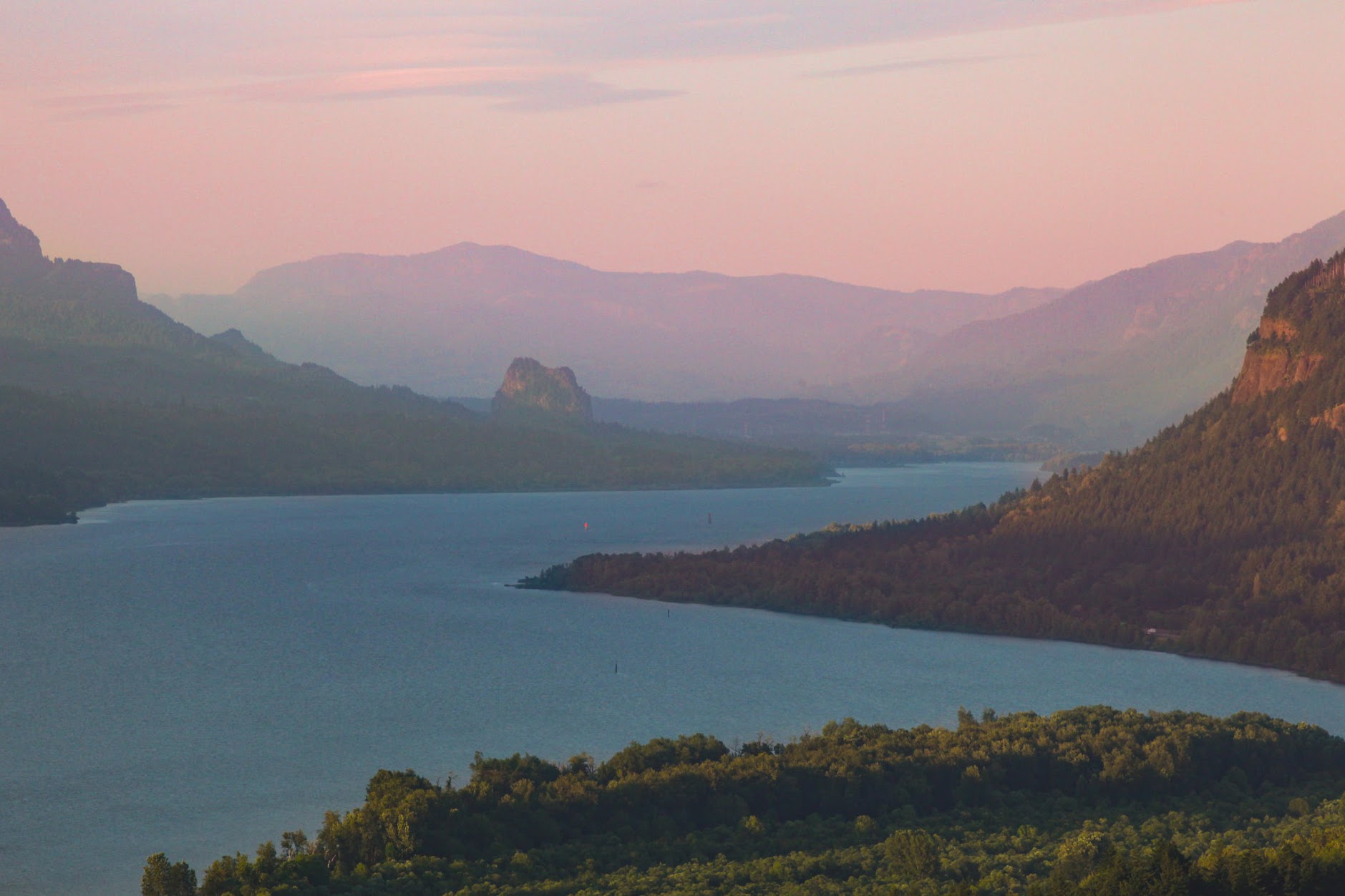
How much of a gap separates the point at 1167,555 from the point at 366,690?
80.6m

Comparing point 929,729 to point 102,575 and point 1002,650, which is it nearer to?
point 1002,650

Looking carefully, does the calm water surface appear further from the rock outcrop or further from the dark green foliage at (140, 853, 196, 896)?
the rock outcrop

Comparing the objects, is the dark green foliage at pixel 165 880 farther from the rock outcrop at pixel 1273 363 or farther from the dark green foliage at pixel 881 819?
the rock outcrop at pixel 1273 363

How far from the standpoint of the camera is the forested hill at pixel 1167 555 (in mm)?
148875

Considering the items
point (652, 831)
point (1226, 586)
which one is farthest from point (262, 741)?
point (1226, 586)

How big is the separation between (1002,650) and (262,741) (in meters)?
65.1

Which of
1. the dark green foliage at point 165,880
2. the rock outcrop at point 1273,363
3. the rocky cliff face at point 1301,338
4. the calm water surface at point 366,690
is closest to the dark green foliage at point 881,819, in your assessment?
the dark green foliage at point 165,880

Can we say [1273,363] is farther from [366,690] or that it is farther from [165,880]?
[165,880]

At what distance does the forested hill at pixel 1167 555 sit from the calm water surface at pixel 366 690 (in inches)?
210

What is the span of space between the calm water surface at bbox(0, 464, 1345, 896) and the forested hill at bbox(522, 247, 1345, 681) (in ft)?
17.5

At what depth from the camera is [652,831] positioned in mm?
77875

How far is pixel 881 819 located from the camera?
81562 mm

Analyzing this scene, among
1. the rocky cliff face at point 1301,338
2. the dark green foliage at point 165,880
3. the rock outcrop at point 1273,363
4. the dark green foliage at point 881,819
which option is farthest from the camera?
the rock outcrop at point 1273,363

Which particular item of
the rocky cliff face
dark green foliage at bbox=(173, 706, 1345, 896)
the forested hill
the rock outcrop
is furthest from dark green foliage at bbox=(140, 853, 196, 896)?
the rock outcrop
